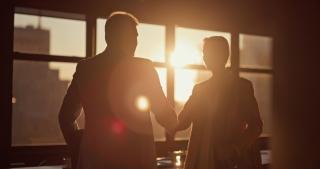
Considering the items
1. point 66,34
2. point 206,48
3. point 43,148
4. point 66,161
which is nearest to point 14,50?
point 66,34

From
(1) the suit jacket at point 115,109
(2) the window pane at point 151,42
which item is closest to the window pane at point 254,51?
(2) the window pane at point 151,42

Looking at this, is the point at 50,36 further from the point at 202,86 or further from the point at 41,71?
the point at 202,86

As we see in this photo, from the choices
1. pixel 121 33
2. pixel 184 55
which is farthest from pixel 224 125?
pixel 184 55

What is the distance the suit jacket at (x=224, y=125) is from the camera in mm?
1962

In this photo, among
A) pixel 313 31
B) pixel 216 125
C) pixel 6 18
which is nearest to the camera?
pixel 313 31

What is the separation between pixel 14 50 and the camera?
170 inches

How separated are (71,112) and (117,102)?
0.20 metres

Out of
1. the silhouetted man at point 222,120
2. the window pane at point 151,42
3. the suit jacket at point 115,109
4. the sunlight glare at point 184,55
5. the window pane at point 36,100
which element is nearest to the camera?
the suit jacket at point 115,109

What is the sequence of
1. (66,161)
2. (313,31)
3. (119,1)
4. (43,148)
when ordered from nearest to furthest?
(313,31), (66,161), (43,148), (119,1)

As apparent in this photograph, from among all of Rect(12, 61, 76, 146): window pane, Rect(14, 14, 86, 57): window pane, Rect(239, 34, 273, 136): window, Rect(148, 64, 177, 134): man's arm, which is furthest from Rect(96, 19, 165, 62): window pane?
Rect(148, 64, 177, 134): man's arm

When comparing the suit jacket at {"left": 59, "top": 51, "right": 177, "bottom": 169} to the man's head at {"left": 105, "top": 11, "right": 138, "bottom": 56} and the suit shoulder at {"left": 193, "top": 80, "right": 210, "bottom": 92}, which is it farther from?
the suit shoulder at {"left": 193, "top": 80, "right": 210, "bottom": 92}

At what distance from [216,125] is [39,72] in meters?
2.94

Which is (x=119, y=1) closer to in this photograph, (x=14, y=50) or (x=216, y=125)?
(x=14, y=50)

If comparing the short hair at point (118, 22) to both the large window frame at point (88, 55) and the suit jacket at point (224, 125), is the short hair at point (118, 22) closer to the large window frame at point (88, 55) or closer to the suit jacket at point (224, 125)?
the suit jacket at point (224, 125)
